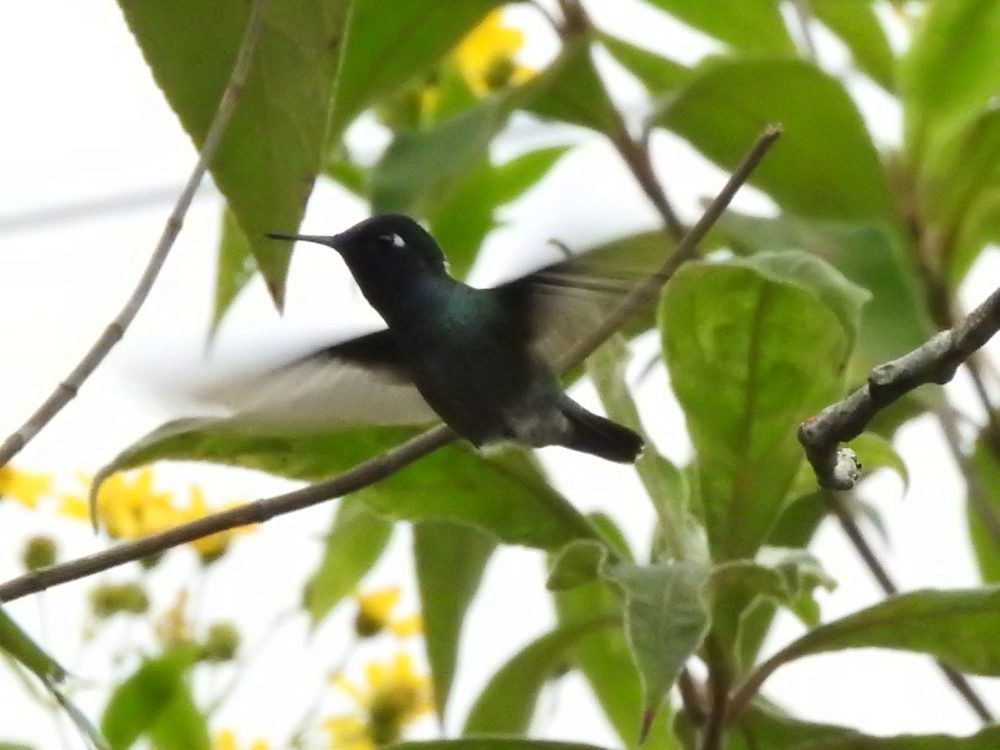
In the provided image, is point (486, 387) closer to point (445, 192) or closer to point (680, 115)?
point (445, 192)

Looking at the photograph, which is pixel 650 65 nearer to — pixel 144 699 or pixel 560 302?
pixel 560 302

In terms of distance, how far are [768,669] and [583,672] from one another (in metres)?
0.36

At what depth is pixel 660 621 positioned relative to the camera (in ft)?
3.20

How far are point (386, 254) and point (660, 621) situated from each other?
2.01ft

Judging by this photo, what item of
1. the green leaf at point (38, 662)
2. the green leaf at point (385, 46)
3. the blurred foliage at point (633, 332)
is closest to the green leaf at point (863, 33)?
the blurred foliage at point (633, 332)

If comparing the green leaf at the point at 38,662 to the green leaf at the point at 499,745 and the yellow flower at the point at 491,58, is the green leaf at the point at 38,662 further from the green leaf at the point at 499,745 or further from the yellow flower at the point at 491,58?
the yellow flower at the point at 491,58

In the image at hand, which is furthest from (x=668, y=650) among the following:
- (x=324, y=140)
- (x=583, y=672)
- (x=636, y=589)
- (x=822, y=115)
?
(x=822, y=115)

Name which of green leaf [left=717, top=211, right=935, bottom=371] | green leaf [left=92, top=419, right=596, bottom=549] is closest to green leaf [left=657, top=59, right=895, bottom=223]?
green leaf [left=717, top=211, right=935, bottom=371]

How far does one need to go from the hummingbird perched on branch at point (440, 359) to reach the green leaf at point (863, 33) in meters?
0.58

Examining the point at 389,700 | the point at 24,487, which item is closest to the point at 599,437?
the point at 24,487

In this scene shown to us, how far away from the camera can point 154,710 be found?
4.57ft

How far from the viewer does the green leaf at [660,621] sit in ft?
3.10

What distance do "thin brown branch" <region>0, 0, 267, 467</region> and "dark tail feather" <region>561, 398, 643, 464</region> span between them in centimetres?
Result: 48

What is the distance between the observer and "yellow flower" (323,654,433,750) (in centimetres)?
204
